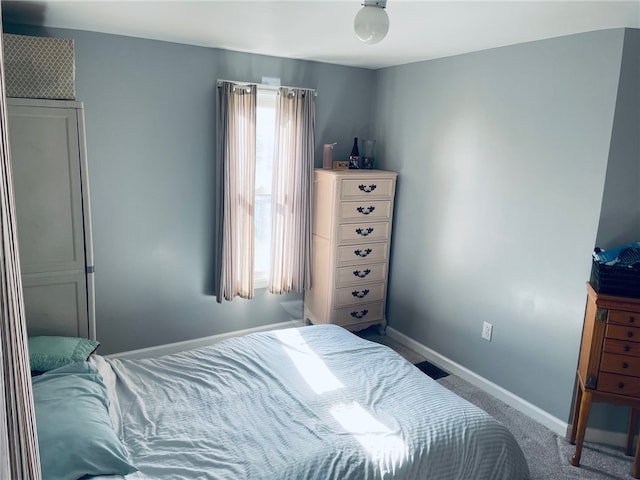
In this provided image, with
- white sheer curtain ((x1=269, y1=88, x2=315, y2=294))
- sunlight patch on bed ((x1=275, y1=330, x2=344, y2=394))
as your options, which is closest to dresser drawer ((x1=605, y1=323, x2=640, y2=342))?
sunlight patch on bed ((x1=275, y1=330, x2=344, y2=394))

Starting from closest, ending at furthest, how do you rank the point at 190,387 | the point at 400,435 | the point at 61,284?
the point at 400,435 → the point at 190,387 → the point at 61,284

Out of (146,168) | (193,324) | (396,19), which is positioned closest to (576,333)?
(396,19)

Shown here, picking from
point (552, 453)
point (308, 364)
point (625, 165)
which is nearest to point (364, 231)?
point (308, 364)

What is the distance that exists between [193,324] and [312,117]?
6.03ft

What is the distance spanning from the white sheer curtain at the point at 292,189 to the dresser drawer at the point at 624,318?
217cm

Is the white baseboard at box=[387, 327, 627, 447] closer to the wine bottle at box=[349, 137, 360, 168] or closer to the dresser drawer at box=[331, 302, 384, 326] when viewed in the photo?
the dresser drawer at box=[331, 302, 384, 326]

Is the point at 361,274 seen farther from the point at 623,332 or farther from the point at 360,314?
the point at 623,332

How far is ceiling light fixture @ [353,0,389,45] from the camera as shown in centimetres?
175

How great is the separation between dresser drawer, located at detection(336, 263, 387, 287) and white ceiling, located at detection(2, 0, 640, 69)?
1.61 metres

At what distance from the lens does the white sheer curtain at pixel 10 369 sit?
19.1 inches

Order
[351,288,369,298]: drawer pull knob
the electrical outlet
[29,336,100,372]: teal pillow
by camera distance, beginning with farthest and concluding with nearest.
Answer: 1. [351,288,369,298]: drawer pull knob
2. the electrical outlet
3. [29,336,100,372]: teal pillow

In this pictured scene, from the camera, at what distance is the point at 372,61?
3.54 metres

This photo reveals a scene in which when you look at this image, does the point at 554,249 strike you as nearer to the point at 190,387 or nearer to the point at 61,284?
the point at 190,387

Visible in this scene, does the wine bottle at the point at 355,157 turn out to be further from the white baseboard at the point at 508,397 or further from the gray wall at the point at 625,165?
the gray wall at the point at 625,165
